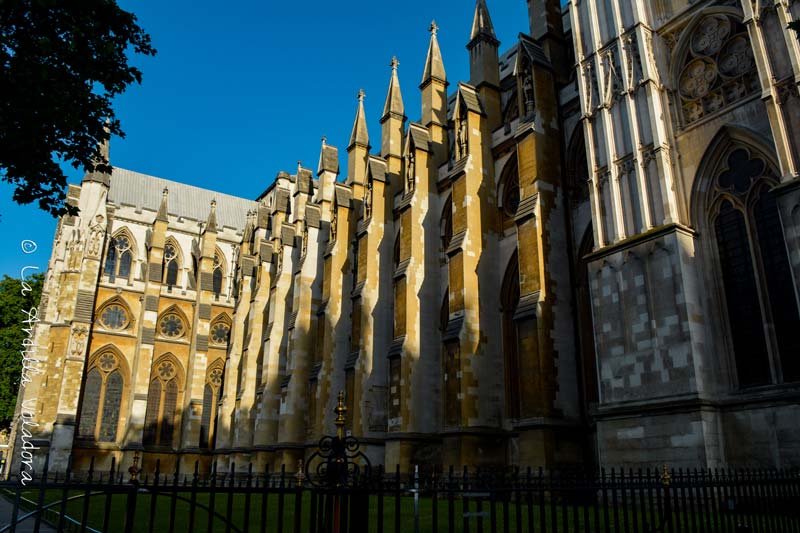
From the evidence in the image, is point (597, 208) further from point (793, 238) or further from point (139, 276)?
point (139, 276)

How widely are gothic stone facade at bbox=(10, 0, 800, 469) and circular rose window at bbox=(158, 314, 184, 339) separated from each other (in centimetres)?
166

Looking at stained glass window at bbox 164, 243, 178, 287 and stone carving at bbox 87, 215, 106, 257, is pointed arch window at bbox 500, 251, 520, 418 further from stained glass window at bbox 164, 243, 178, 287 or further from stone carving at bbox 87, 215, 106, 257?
stained glass window at bbox 164, 243, 178, 287

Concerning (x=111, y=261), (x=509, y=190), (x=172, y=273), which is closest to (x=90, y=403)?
(x=111, y=261)

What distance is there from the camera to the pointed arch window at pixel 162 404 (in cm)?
3731

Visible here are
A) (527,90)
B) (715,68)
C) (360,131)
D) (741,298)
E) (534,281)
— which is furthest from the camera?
(360,131)

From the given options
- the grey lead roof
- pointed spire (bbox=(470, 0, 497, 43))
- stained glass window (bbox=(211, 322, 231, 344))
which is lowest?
stained glass window (bbox=(211, 322, 231, 344))

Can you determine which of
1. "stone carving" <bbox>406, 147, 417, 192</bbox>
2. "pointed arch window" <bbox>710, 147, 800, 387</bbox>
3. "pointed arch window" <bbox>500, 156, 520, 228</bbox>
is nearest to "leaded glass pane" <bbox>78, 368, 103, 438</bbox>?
"stone carving" <bbox>406, 147, 417, 192</bbox>

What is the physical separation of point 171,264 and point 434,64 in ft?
80.4

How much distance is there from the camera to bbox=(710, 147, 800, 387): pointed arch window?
12516 millimetres

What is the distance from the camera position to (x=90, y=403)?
35.9 meters

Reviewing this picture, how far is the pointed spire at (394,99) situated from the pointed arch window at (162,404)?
69.9 ft

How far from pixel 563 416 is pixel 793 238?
7175 mm

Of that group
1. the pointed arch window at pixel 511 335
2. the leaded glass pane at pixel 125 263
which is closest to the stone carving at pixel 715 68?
the pointed arch window at pixel 511 335

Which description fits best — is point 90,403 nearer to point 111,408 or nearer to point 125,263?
point 111,408
